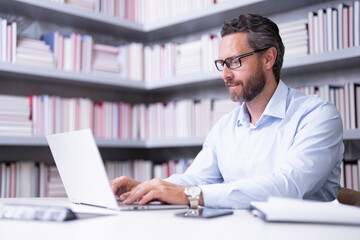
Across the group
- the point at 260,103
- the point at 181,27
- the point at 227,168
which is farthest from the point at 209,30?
the point at 227,168

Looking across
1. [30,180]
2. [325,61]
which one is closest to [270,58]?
[325,61]

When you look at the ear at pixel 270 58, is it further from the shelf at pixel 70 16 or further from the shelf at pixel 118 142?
the shelf at pixel 70 16

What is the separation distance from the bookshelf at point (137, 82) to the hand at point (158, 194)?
1.43 m

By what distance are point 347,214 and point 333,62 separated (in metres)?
1.77

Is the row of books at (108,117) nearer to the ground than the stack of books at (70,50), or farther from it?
nearer to the ground

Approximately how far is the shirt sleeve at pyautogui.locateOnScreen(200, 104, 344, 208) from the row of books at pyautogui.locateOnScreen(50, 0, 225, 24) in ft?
5.51

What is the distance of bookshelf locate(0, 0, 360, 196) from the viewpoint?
2.62 meters

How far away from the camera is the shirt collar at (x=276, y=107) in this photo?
5.63 feet

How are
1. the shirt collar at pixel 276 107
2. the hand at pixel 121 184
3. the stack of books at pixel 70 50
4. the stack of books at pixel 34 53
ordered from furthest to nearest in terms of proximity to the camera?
the stack of books at pixel 70 50
the stack of books at pixel 34 53
the shirt collar at pixel 276 107
the hand at pixel 121 184

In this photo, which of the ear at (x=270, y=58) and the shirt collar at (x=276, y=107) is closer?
the shirt collar at (x=276, y=107)

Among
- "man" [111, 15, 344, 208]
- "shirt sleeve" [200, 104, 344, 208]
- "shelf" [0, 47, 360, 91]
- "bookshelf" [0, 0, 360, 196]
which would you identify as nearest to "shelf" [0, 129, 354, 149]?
"bookshelf" [0, 0, 360, 196]

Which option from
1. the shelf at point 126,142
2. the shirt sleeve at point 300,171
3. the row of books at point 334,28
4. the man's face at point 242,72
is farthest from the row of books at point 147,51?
the shirt sleeve at point 300,171

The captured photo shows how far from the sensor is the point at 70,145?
120cm

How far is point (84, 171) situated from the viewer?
1155 millimetres
